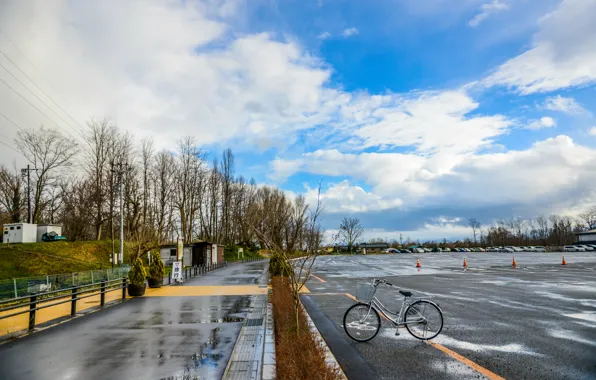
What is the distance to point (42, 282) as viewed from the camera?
17.3 metres

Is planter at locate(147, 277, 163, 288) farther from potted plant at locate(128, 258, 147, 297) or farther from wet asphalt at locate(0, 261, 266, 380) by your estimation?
wet asphalt at locate(0, 261, 266, 380)

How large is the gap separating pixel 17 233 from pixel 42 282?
29.0 meters

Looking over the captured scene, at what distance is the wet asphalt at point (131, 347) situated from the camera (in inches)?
252

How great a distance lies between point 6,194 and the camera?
181ft

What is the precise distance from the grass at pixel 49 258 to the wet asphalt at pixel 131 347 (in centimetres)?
2747

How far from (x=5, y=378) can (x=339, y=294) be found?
1237 cm

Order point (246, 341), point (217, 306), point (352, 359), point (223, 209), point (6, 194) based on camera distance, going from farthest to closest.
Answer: point (223, 209)
point (6, 194)
point (217, 306)
point (246, 341)
point (352, 359)

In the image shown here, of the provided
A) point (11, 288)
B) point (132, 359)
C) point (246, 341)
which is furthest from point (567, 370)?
point (11, 288)

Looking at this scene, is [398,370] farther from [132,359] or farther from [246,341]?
[132,359]

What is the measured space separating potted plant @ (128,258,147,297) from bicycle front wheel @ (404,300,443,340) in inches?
510

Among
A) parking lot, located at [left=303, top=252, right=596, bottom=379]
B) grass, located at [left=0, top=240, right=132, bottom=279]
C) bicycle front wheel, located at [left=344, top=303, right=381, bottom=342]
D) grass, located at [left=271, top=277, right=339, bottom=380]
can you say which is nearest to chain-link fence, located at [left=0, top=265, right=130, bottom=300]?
parking lot, located at [left=303, top=252, right=596, bottom=379]

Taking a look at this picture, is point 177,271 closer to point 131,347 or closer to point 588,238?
point 131,347

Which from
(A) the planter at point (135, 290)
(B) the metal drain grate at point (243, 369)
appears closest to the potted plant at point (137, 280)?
(A) the planter at point (135, 290)

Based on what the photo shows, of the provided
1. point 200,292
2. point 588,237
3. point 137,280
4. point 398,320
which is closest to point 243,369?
point 398,320
